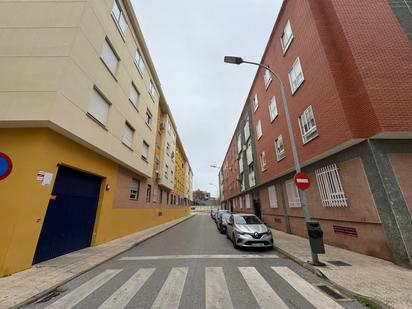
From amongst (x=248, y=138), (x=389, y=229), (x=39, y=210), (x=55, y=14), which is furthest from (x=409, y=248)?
(x=248, y=138)

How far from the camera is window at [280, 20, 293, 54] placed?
1086cm

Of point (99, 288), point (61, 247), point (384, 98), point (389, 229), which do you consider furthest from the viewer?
point (61, 247)

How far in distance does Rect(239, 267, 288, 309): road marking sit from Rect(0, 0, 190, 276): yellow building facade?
21.1 feet

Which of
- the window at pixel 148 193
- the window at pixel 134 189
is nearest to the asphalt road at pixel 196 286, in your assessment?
the window at pixel 134 189

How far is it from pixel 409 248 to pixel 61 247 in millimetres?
11664

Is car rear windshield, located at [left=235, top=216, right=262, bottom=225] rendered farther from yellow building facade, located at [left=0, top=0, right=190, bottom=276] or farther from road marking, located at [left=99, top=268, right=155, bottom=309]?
yellow building facade, located at [left=0, top=0, right=190, bottom=276]

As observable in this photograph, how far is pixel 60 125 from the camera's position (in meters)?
6.03

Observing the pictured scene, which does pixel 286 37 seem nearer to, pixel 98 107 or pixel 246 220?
pixel 246 220

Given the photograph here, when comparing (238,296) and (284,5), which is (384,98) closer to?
(238,296)

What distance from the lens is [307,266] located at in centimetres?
545

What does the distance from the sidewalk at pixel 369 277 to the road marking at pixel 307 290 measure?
1.94ft

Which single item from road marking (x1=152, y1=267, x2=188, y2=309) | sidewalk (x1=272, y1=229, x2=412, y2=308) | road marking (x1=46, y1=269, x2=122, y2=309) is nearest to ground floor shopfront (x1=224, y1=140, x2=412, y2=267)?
sidewalk (x1=272, y1=229, x2=412, y2=308)

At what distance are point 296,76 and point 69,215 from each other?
42.5ft

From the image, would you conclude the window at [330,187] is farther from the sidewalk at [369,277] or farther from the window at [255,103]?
the window at [255,103]
